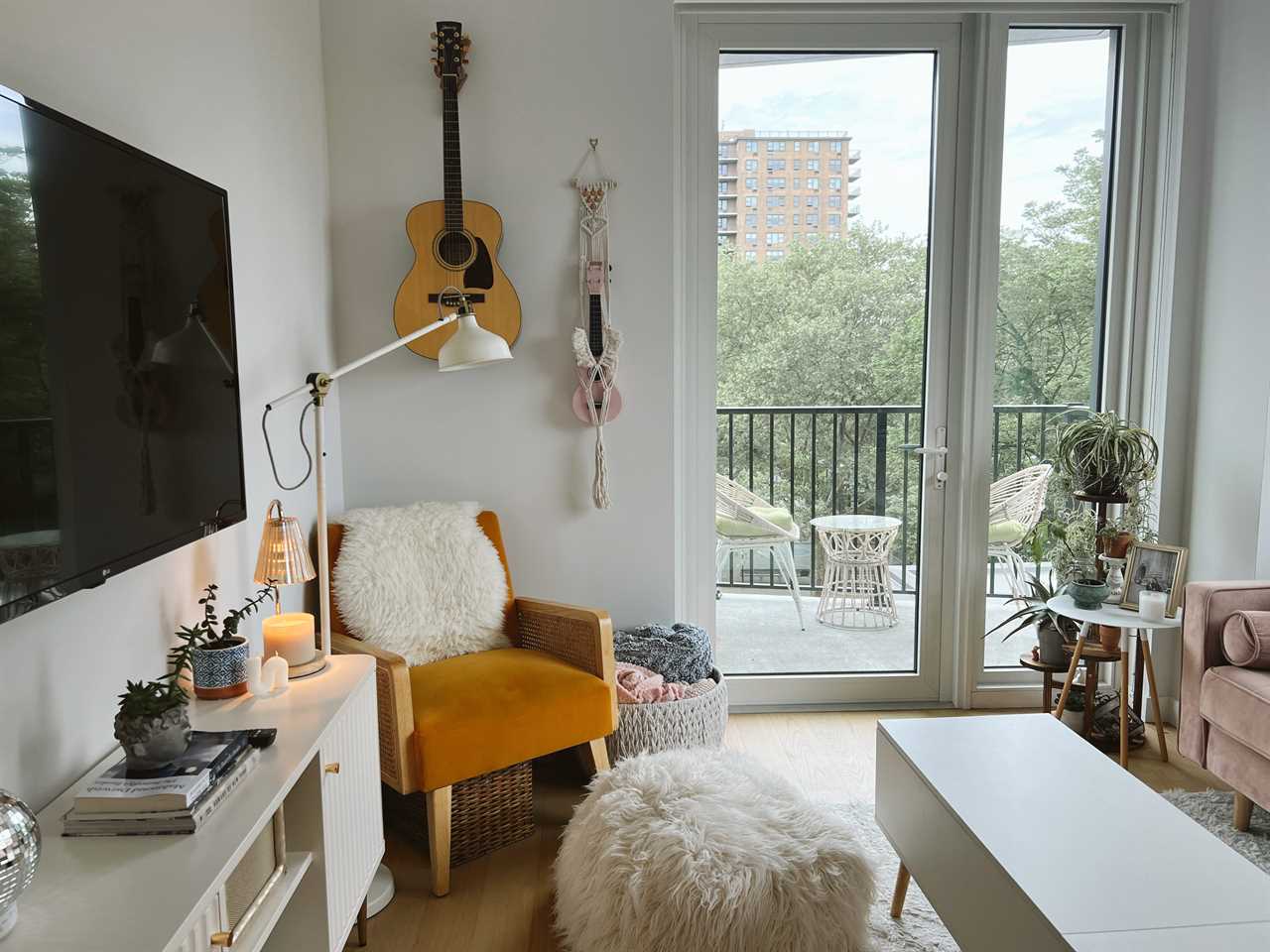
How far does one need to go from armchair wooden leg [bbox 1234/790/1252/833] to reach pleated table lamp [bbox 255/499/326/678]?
7.73 feet

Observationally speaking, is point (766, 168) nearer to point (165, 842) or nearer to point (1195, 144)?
point (1195, 144)

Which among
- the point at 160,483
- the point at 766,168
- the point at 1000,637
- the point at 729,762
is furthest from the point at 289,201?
the point at 1000,637

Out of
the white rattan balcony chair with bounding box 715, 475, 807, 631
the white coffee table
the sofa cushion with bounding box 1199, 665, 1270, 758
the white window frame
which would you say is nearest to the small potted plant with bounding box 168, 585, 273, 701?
the white coffee table

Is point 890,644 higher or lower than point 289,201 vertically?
lower

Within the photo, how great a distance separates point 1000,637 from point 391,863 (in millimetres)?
2282

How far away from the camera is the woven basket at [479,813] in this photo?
238 centimetres

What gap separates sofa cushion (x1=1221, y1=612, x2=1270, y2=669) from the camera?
7.84 ft

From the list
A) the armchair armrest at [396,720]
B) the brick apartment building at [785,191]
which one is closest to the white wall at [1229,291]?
the brick apartment building at [785,191]

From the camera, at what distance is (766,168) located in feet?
10.6

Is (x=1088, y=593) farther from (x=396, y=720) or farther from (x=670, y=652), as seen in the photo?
(x=396, y=720)

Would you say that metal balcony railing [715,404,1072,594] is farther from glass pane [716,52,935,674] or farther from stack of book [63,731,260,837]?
stack of book [63,731,260,837]

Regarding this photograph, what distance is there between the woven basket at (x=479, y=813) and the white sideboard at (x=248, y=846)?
34cm

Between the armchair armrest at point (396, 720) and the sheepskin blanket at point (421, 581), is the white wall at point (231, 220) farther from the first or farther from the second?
the armchair armrest at point (396, 720)

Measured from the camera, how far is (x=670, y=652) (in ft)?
9.30
